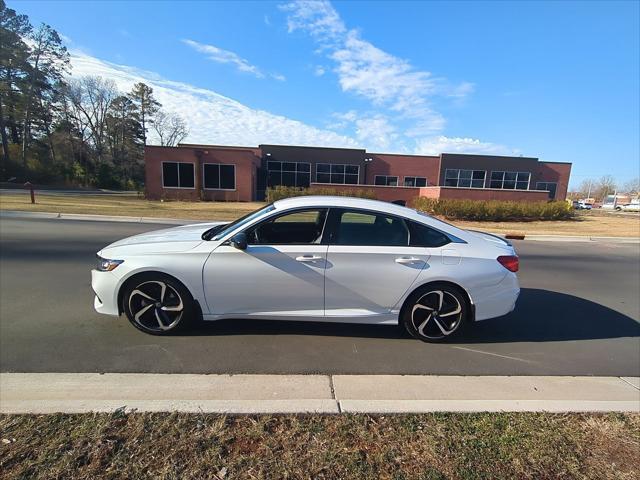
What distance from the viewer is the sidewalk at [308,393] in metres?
2.55

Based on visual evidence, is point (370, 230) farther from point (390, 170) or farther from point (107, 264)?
Result: point (390, 170)

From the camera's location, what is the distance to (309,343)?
3.83 m

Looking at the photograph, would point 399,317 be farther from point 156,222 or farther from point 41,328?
point 156,222

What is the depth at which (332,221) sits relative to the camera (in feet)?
12.7

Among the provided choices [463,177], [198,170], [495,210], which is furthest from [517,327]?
[463,177]

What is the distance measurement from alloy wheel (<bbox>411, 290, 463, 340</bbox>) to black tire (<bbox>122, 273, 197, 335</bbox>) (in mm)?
2502

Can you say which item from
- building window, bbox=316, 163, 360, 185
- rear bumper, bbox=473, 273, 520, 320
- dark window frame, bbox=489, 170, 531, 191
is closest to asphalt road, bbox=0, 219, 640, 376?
rear bumper, bbox=473, 273, 520, 320

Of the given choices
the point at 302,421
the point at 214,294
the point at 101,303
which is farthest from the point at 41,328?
the point at 302,421

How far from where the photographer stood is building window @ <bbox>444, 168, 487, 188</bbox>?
39.6m

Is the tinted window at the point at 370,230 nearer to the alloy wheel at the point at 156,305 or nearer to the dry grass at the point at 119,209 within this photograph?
the alloy wheel at the point at 156,305

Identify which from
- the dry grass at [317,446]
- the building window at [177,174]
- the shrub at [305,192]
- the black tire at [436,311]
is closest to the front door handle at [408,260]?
the black tire at [436,311]

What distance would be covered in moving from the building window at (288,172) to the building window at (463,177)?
15969 mm

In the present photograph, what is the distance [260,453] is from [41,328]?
343cm

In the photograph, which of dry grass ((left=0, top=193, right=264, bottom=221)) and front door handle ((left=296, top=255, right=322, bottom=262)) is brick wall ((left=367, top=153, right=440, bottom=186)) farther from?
front door handle ((left=296, top=255, right=322, bottom=262))
